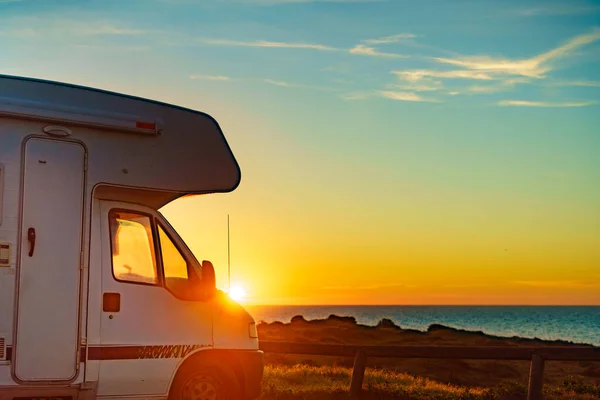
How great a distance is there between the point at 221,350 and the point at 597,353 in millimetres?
5246

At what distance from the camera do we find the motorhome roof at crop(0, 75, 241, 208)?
29.1ft

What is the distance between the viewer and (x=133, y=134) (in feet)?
30.9

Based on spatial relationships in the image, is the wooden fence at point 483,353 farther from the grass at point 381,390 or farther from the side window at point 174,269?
the side window at point 174,269

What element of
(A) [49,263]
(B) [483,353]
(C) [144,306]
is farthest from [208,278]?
(B) [483,353]

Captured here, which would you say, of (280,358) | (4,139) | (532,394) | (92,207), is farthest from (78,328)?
(280,358)

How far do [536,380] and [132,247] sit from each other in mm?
5941

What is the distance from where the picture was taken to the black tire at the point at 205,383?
31.2 feet

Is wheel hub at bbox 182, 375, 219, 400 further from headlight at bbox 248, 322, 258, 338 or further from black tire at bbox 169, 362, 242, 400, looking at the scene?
headlight at bbox 248, 322, 258, 338

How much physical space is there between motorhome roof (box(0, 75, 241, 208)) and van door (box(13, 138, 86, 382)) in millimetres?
262

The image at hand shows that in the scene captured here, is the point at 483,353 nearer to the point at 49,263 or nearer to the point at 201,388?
the point at 201,388

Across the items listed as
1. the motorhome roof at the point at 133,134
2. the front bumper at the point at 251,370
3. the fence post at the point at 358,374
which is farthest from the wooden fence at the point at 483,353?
the motorhome roof at the point at 133,134

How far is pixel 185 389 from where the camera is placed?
956 cm

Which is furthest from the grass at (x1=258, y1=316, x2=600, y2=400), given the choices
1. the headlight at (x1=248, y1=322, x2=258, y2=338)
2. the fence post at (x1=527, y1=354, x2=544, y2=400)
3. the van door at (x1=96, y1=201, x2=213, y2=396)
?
the van door at (x1=96, y1=201, x2=213, y2=396)

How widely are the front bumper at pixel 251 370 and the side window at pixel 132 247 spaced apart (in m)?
1.38
